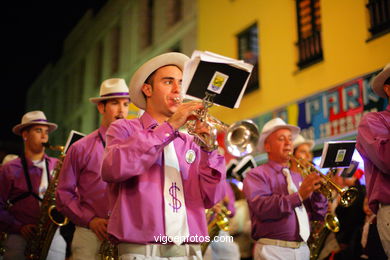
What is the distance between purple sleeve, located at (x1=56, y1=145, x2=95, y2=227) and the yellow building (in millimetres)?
5723

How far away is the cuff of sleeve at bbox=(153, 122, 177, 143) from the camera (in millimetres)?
2811

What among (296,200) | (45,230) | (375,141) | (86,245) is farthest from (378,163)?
(45,230)

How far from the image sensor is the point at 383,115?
3.93 metres

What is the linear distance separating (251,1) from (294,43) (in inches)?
98.2

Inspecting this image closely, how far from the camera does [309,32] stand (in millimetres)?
10438

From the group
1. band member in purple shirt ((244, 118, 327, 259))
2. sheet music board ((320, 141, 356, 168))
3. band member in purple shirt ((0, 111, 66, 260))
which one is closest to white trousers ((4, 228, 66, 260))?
band member in purple shirt ((0, 111, 66, 260))

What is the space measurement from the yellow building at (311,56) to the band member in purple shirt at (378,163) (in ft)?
14.1

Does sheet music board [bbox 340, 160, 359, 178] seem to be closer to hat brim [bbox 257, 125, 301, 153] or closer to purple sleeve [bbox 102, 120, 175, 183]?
hat brim [bbox 257, 125, 301, 153]

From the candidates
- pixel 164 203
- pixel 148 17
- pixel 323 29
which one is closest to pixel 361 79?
pixel 323 29

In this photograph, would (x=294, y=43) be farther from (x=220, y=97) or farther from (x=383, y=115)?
(x=220, y=97)

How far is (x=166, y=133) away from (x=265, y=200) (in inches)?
98.3

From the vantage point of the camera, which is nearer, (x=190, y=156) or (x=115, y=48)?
(x=190, y=156)

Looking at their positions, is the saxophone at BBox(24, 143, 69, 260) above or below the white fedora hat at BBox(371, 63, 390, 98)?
below

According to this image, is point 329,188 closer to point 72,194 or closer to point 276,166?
point 276,166
